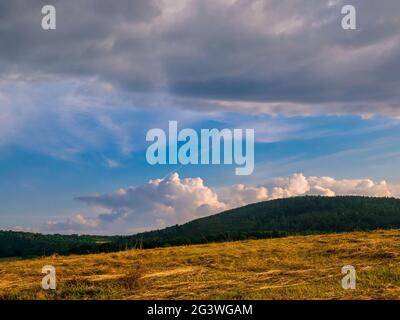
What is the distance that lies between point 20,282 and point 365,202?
578 feet

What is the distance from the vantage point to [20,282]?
23656 millimetres

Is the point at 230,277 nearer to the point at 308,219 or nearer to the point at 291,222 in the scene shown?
the point at 308,219

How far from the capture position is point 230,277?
2167cm

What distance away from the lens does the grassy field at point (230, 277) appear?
1772cm

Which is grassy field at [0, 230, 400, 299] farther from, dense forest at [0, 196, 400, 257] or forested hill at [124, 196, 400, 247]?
forested hill at [124, 196, 400, 247]

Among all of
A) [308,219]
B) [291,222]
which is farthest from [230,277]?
[291,222]

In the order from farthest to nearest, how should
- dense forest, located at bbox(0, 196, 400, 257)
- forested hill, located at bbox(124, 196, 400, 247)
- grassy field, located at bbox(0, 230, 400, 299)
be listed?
forested hill, located at bbox(124, 196, 400, 247)
dense forest, located at bbox(0, 196, 400, 257)
grassy field, located at bbox(0, 230, 400, 299)

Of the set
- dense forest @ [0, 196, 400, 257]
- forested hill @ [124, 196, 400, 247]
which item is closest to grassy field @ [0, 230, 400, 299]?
dense forest @ [0, 196, 400, 257]

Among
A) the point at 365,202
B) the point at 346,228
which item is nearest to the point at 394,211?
the point at 365,202

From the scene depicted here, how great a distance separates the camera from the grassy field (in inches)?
698

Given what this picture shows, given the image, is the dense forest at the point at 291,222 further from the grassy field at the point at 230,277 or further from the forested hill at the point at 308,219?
the grassy field at the point at 230,277

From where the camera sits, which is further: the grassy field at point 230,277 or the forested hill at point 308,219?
the forested hill at point 308,219

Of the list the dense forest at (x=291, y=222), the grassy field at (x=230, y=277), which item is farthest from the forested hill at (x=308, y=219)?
the grassy field at (x=230, y=277)
